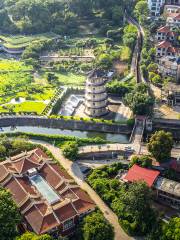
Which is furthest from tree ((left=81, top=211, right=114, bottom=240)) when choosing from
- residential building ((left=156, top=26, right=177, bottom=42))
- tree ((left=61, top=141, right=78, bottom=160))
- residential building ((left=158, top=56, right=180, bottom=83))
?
residential building ((left=156, top=26, right=177, bottom=42))

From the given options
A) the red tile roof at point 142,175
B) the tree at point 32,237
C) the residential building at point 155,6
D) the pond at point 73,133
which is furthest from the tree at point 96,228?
the residential building at point 155,6

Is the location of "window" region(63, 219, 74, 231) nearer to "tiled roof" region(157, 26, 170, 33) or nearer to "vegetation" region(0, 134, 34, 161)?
"vegetation" region(0, 134, 34, 161)

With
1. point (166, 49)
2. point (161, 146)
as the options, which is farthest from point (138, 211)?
point (166, 49)

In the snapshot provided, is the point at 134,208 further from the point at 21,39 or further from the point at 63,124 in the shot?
the point at 21,39

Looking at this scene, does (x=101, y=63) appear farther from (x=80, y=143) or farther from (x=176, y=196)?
(x=176, y=196)

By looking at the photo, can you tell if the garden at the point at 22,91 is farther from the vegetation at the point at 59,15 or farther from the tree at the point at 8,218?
the tree at the point at 8,218

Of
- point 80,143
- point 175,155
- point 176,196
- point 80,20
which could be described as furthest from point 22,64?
point 176,196
